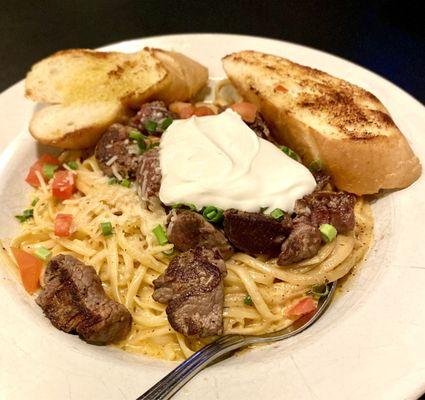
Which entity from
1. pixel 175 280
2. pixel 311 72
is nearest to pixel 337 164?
pixel 311 72

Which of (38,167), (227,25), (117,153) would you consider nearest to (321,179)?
(117,153)

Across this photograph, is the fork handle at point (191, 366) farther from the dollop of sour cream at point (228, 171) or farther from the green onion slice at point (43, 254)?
the green onion slice at point (43, 254)

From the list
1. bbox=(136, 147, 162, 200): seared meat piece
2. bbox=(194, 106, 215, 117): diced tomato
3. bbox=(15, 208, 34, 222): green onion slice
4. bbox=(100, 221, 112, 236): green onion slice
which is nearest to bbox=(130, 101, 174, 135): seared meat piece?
bbox=(194, 106, 215, 117): diced tomato

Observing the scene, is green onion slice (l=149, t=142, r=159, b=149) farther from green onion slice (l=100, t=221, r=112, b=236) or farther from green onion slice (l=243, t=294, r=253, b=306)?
green onion slice (l=243, t=294, r=253, b=306)

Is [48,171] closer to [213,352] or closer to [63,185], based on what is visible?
[63,185]

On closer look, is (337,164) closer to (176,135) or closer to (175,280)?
(176,135)
